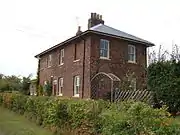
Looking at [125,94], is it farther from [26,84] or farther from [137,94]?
[26,84]

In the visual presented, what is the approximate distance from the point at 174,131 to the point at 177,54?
553 inches

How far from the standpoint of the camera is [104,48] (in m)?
27.6

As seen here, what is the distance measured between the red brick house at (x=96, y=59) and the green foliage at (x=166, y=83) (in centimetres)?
862

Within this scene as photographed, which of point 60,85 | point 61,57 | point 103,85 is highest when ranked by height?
point 61,57

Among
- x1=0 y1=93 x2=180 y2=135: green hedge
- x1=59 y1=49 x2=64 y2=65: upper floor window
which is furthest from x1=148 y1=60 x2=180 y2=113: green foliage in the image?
x1=59 y1=49 x2=64 y2=65: upper floor window

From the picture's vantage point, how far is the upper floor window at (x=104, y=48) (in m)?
27.3

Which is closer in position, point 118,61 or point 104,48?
point 104,48

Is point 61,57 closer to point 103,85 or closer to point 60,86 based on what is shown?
point 60,86

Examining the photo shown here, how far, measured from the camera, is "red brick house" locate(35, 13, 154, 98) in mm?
26359

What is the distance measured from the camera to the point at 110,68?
89.9ft

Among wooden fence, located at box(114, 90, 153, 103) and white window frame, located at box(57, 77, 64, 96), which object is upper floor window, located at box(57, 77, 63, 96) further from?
wooden fence, located at box(114, 90, 153, 103)

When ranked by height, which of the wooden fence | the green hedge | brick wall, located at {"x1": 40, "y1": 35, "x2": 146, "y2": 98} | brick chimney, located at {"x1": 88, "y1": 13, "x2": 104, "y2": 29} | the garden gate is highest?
brick chimney, located at {"x1": 88, "y1": 13, "x2": 104, "y2": 29}

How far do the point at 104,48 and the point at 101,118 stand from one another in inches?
685

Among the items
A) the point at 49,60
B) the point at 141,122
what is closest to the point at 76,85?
the point at 49,60
